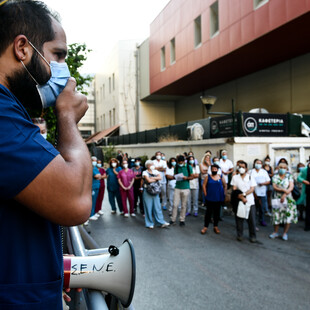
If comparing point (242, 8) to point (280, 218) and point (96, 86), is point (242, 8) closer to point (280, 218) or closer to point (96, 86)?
point (280, 218)

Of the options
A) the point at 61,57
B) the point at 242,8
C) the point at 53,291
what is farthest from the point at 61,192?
the point at 242,8

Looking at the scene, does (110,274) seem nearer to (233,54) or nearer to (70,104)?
(70,104)

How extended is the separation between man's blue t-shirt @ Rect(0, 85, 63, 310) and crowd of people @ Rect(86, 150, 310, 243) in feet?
24.1

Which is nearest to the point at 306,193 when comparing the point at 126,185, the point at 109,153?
the point at 126,185

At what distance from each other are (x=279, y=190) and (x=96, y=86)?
4531 centimetres

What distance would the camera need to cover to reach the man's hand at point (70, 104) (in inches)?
43.2

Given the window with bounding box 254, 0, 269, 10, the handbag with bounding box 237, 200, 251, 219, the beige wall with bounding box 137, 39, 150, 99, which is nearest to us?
the handbag with bounding box 237, 200, 251, 219

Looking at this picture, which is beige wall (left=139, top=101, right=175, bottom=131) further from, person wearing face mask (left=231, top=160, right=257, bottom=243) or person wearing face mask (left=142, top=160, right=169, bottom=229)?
person wearing face mask (left=231, top=160, right=257, bottom=243)

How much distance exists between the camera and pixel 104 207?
1359cm

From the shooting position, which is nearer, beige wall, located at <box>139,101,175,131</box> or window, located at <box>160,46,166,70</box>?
window, located at <box>160,46,166,70</box>

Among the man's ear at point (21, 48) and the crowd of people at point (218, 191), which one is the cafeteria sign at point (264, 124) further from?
the man's ear at point (21, 48)

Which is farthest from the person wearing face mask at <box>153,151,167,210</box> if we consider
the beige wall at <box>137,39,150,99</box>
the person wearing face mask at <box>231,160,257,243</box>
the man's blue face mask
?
the beige wall at <box>137,39,150,99</box>

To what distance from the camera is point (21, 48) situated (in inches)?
39.7

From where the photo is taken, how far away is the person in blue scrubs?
34.1 inches
